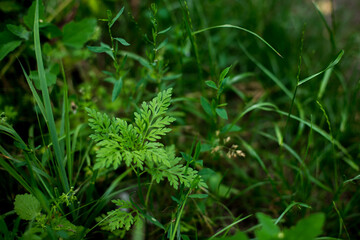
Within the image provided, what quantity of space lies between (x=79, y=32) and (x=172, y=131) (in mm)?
850

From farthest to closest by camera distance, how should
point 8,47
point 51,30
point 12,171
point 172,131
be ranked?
point 172,131 < point 51,30 < point 8,47 < point 12,171

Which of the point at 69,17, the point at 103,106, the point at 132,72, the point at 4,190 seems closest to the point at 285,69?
the point at 132,72

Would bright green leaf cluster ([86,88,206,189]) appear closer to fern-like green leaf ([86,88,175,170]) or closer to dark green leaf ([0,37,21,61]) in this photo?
fern-like green leaf ([86,88,175,170])

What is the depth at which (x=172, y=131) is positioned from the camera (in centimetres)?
178

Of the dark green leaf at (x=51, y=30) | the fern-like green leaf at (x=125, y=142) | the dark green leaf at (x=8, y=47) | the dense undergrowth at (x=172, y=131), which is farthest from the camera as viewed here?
the dark green leaf at (x=51, y=30)

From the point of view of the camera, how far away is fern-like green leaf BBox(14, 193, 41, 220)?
1129 millimetres

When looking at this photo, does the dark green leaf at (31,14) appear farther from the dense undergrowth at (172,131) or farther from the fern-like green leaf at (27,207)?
the fern-like green leaf at (27,207)

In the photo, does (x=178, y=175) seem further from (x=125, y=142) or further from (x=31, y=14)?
(x=31, y=14)

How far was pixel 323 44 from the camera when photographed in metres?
2.68

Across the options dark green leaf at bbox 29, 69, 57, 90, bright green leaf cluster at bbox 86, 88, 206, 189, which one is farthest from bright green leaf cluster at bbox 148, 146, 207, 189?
dark green leaf at bbox 29, 69, 57, 90

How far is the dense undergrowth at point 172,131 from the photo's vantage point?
117cm

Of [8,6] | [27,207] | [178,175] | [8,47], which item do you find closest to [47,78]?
[8,47]

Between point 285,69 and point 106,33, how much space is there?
1.63m

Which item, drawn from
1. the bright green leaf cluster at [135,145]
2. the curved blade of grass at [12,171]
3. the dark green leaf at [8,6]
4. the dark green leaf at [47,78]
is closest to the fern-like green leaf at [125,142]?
the bright green leaf cluster at [135,145]
